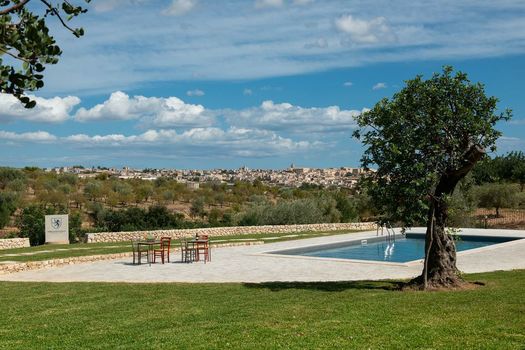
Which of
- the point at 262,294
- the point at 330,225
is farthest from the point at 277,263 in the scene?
the point at 330,225

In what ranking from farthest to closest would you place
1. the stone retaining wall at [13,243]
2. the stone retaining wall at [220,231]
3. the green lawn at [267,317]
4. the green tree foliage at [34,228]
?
the green tree foliage at [34,228]
the stone retaining wall at [220,231]
the stone retaining wall at [13,243]
the green lawn at [267,317]

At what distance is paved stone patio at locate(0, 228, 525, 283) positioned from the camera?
15289mm

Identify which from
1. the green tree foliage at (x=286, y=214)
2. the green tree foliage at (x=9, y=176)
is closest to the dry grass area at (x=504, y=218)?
the green tree foliage at (x=286, y=214)

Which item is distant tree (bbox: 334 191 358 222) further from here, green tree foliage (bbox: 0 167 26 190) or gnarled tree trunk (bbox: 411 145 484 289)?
green tree foliage (bbox: 0 167 26 190)

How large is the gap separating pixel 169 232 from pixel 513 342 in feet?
75.1

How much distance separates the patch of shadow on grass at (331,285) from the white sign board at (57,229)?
14340 mm

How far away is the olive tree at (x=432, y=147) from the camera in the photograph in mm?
11242

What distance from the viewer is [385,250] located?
25562 mm

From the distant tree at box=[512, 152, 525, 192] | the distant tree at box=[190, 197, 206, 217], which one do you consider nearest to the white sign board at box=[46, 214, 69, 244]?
the distant tree at box=[190, 197, 206, 217]

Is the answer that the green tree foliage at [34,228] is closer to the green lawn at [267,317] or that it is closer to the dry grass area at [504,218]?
the green lawn at [267,317]

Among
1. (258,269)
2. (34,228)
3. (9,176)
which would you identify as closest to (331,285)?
(258,269)

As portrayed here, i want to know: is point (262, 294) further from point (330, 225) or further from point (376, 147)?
point (330, 225)

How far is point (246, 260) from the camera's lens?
19547 millimetres

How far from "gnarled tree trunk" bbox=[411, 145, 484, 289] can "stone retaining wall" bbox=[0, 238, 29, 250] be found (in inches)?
733
